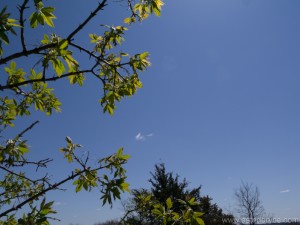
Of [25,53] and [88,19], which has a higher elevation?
[88,19]

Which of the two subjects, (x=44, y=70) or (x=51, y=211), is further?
(x=44, y=70)

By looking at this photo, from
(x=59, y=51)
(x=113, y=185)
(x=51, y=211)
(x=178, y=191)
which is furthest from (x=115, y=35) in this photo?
(x=178, y=191)

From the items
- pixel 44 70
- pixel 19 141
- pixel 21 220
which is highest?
pixel 44 70

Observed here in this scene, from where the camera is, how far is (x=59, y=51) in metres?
1.88

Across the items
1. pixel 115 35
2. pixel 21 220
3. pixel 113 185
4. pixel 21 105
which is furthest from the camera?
pixel 21 105

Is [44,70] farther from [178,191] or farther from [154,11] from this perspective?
[178,191]

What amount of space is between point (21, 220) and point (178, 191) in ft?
76.5

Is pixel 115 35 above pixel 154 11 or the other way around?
the other way around

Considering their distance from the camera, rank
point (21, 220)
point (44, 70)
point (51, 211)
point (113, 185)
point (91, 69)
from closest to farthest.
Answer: point (21, 220)
point (51, 211)
point (44, 70)
point (113, 185)
point (91, 69)

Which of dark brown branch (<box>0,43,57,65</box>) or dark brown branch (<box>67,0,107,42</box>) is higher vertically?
dark brown branch (<box>67,0,107,42</box>)

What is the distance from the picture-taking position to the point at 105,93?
9.04ft

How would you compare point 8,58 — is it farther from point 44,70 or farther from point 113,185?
point 113,185

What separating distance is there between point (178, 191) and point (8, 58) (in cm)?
2342

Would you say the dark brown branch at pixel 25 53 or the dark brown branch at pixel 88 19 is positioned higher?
the dark brown branch at pixel 88 19
